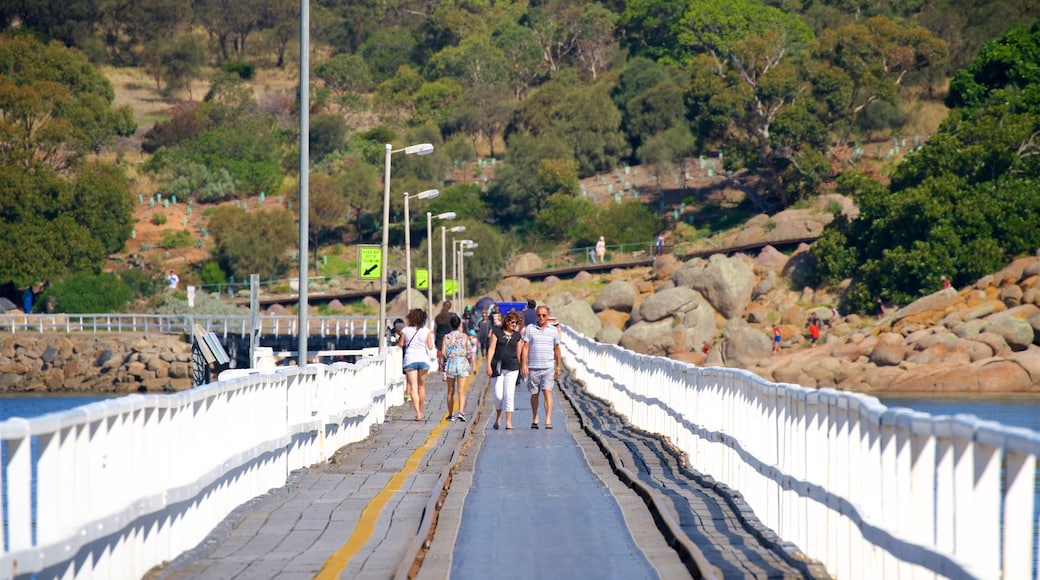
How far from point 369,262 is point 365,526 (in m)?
27.8

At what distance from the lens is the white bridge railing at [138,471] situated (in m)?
8.22

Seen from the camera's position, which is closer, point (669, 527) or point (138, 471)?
point (138, 471)

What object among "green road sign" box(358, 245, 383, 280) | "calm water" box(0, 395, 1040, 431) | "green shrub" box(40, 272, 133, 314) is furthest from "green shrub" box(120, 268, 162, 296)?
"green road sign" box(358, 245, 383, 280)

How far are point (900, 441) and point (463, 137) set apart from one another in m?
139

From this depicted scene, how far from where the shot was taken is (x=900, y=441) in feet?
29.5

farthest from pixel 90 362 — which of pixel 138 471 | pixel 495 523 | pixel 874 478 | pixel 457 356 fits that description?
pixel 874 478

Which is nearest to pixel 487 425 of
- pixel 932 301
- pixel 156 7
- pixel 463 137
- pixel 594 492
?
pixel 594 492

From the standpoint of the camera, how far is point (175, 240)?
11694 cm

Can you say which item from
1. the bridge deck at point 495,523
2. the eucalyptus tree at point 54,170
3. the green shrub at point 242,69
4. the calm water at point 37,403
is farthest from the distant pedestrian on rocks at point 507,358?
the green shrub at point 242,69

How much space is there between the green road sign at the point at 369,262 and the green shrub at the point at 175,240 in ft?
254

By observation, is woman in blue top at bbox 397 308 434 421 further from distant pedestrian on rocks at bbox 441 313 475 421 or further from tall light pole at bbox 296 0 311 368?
tall light pole at bbox 296 0 311 368

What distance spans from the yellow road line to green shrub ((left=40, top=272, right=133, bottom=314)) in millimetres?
79861

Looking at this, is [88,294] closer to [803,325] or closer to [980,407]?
[803,325]

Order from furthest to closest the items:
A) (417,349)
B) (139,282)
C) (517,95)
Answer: (517,95) < (139,282) < (417,349)
